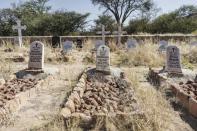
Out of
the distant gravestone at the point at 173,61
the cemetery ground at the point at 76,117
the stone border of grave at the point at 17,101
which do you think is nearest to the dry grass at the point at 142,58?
the cemetery ground at the point at 76,117

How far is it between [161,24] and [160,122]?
27.3 meters

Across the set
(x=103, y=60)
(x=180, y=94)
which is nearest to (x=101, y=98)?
(x=180, y=94)

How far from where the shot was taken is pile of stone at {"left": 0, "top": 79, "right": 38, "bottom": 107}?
21.7 ft

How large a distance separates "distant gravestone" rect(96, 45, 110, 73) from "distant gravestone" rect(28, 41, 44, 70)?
4.98 ft

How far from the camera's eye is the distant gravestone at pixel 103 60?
941 cm

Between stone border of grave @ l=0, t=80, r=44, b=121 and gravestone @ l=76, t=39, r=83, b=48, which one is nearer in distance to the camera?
stone border of grave @ l=0, t=80, r=44, b=121

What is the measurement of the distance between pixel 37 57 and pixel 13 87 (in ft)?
8.20

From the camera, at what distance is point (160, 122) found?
509 cm

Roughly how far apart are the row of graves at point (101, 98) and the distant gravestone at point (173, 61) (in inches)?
47.6

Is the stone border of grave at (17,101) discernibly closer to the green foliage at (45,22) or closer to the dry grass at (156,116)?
the dry grass at (156,116)

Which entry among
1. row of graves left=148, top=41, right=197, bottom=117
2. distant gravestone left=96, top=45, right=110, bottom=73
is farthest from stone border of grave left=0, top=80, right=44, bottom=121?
row of graves left=148, top=41, right=197, bottom=117

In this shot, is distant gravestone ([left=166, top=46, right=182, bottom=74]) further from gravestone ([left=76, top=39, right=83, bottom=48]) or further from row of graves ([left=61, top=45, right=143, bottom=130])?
gravestone ([left=76, top=39, right=83, bottom=48])

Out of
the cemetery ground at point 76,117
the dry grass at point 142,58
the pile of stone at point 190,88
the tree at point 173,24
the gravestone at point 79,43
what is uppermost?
the tree at point 173,24

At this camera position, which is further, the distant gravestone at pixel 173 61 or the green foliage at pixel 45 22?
the green foliage at pixel 45 22
